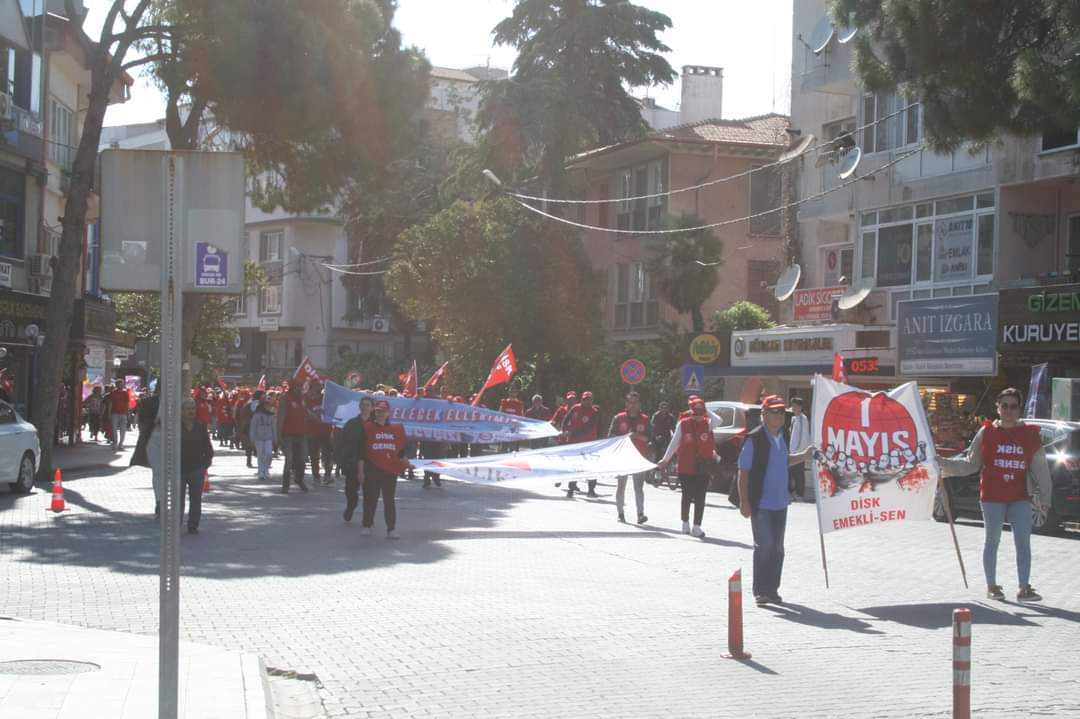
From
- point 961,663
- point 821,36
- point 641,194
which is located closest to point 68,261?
point 821,36

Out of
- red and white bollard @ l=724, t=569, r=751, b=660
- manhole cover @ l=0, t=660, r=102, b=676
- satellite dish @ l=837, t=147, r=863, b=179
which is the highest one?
satellite dish @ l=837, t=147, r=863, b=179

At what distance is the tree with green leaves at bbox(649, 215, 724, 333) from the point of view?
4153 cm

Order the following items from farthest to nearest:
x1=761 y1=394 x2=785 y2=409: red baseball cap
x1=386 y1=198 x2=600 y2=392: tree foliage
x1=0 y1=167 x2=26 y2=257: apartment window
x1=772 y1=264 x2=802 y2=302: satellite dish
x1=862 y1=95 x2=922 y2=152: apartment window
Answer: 1. x1=386 y1=198 x2=600 y2=392: tree foliage
2. x1=772 y1=264 x2=802 y2=302: satellite dish
3. x1=0 y1=167 x2=26 y2=257: apartment window
4. x1=862 y1=95 x2=922 y2=152: apartment window
5. x1=761 y1=394 x2=785 y2=409: red baseball cap

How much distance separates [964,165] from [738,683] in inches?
961

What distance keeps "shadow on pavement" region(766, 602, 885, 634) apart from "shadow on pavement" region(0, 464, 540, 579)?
4.37m

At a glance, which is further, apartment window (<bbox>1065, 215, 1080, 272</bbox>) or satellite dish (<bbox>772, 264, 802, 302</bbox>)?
satellite dish (<bbox>772, 264, 802, 302</bbox>)

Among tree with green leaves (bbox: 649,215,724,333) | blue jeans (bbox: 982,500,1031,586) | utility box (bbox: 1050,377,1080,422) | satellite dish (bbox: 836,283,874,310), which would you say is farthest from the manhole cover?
tree with green leaves (bbox: 649,215,724,333)

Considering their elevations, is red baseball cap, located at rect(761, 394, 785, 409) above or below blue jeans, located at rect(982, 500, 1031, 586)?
above

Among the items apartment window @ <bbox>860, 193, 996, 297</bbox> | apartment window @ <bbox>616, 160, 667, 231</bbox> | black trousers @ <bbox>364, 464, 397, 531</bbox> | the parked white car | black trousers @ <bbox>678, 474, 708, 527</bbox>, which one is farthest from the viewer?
apartment window @ <bbox>616, 160, 667, 231</bbox>

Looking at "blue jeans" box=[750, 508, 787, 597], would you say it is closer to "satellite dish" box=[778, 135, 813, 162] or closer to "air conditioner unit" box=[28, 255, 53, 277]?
"satellite dish" box=[778, 135, 813, 162]

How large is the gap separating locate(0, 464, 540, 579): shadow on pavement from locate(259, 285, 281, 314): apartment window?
49761 mm

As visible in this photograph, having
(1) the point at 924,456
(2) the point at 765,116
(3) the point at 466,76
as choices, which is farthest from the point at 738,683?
(3) the point at 466,76

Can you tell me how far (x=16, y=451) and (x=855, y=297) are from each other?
65.3 feet

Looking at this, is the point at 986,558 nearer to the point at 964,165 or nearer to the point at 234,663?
the point at 234,663
